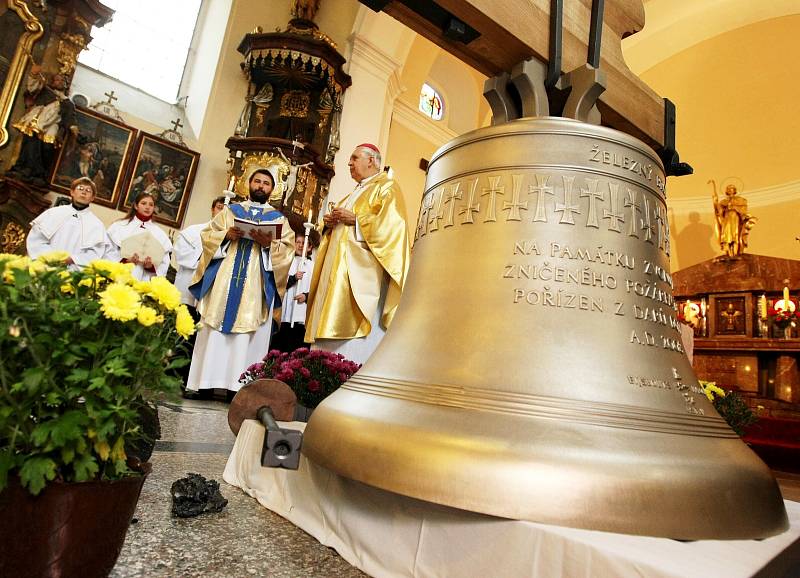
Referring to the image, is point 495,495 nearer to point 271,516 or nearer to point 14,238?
point 271,516

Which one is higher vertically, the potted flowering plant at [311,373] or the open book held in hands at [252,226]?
the open book held in hands at [252,226]

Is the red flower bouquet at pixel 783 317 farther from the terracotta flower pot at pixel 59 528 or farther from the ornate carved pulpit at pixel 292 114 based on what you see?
the terracotta flower pot at pixel 59 528

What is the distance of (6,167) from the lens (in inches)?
229

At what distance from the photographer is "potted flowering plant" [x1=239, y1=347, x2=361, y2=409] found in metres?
2.21

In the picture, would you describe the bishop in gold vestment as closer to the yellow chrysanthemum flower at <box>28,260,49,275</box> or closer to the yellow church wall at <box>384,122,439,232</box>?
the yellow chrysanthemum flower at <box>28,260,49,275</box>

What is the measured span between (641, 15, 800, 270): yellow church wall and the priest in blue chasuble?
829 cm

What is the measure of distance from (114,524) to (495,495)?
0.50 metres

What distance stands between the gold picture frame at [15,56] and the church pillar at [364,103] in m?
3.69

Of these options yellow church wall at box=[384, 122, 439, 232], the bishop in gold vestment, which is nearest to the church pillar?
yellow church wall at box=[384, 122, 439, 232]

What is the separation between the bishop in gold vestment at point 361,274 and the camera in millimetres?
2992

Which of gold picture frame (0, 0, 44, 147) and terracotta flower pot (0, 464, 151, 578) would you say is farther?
gold picture frame (0, 0, 44, 147)

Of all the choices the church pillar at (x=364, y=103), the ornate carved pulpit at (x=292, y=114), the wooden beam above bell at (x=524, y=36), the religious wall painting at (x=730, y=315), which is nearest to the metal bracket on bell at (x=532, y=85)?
the wooden beam above bell at (x=524, y=36)

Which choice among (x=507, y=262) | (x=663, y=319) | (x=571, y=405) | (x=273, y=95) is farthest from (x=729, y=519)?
(x=273, y=95)

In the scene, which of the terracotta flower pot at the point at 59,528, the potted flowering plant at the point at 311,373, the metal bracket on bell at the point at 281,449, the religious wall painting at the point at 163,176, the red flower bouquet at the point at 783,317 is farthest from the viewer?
the red flower bouquet at the point at 783,317
